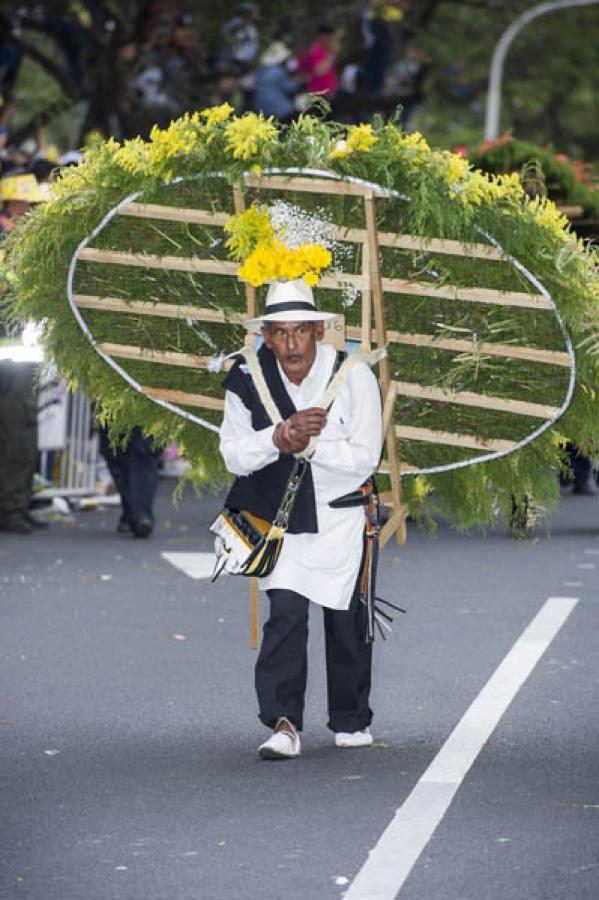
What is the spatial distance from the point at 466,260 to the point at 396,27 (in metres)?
20.8

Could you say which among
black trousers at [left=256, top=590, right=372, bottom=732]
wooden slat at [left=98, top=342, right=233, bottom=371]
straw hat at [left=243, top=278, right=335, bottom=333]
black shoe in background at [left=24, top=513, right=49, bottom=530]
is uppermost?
straw hat at [left=243, top=278, right=335, bottom=333]

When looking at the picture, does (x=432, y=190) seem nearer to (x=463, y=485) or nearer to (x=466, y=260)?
(x=466, y=260)

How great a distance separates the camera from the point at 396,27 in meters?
28.1

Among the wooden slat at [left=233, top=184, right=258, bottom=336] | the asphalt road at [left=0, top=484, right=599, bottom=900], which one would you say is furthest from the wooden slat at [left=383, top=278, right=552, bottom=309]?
the asphalt road at [left=0, top=484, right=599, bottom=900]

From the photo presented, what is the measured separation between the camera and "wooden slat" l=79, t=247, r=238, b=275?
26.8 ft

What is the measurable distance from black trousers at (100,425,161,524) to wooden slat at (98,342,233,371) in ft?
21.6

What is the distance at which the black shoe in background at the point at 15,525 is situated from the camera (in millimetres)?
15578

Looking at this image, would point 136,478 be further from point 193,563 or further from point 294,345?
point 294,345

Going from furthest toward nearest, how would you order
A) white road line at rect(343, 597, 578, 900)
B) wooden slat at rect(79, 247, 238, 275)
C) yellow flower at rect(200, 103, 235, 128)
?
wooden slat at rect(79, 247, 238, 275) → yellow flower at rect(200, 103, 235, 128) → white road line at rect(343, 597, 578, 900)

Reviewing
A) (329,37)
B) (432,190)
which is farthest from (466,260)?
(329,37)

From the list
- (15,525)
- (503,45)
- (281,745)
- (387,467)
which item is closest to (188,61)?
(503,45)

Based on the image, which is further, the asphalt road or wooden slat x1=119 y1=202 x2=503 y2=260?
wooden slat x1=119 y1=202 x2=503 y2=260

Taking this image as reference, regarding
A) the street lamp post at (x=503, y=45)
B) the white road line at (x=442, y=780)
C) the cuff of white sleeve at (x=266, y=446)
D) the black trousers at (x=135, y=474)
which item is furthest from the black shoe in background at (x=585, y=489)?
the street lamp post at (x=503, y=45)

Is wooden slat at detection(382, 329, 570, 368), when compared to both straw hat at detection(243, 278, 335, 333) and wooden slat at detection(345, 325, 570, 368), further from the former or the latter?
straw hat at detection(243, 278, 335, 333)
